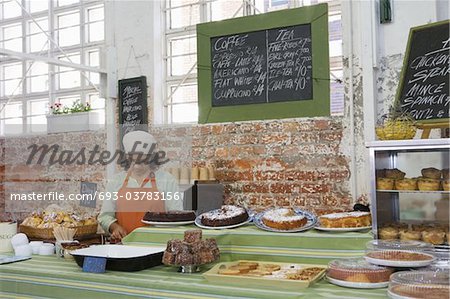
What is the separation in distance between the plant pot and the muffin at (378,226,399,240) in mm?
4334

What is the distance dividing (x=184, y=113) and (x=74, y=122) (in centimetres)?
163

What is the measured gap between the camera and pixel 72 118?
6.41 meters

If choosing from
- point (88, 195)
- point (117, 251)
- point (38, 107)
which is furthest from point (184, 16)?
point (117, 251)

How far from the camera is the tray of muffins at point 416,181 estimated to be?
9.41 feet

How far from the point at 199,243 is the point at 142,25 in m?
3.88

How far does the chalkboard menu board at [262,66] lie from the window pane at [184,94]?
517 mm

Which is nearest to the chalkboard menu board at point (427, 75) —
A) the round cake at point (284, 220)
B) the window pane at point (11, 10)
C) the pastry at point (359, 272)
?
the round cake at point (284, 220)

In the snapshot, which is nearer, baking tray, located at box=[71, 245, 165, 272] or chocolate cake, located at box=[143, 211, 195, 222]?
baking tray, located at box=[71, 245, 165, 272]

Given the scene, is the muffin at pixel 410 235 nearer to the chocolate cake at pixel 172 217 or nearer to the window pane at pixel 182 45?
the chocolate cake at pixel 172 217

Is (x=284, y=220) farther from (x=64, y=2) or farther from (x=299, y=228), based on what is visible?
(x=64, y=2)

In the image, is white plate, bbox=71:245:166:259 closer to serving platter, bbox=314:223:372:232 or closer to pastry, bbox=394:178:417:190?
serving platter, bbox=314:223:372:232

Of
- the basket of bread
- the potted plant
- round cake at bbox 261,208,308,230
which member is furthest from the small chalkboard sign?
round cake at bbox 261,208,308,230

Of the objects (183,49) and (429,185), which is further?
(183,49)

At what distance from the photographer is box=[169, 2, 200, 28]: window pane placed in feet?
18.7
